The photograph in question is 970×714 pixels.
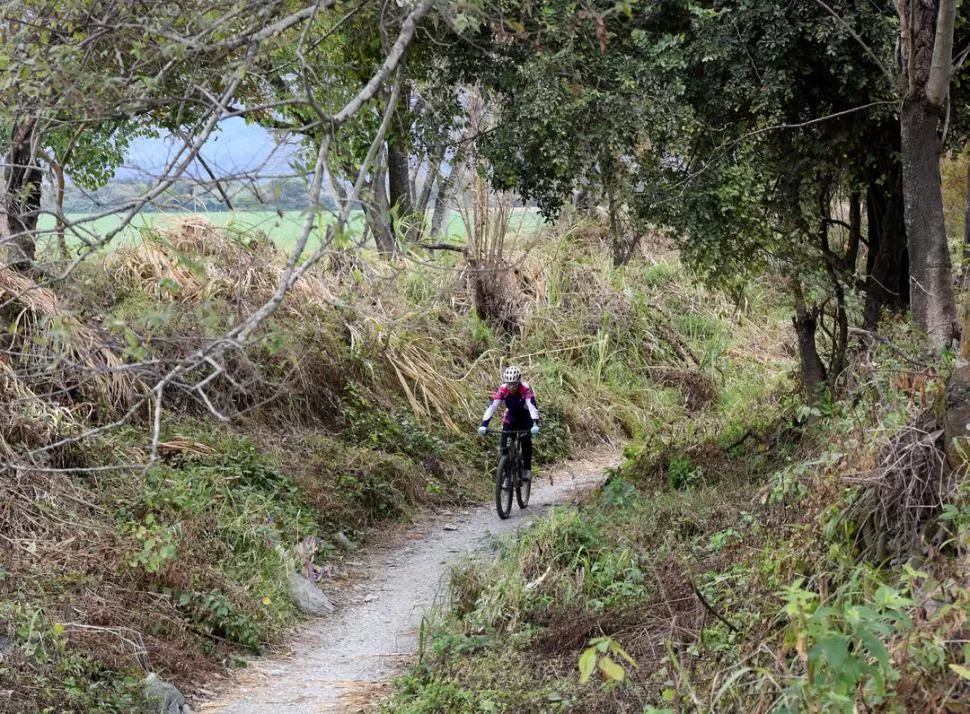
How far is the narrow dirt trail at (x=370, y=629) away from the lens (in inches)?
282

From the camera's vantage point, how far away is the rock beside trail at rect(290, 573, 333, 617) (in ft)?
29.8

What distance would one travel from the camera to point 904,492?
521cm

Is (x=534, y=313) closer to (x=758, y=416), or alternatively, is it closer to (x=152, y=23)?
(x=758, y=416)

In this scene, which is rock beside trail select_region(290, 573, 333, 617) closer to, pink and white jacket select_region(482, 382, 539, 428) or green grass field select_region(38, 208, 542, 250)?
green grass field select_region(38, 208, 542, 250)

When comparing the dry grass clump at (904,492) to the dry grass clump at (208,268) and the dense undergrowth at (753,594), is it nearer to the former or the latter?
the dense undergrowth at (753,594)

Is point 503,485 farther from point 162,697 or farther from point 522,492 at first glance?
point 162,697

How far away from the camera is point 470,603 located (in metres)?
8.30

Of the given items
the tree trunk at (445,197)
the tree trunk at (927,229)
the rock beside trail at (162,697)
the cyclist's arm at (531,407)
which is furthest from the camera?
the cyclist's arm at (531,407)

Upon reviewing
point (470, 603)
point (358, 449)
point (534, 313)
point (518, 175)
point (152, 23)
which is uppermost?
point (152, 23)

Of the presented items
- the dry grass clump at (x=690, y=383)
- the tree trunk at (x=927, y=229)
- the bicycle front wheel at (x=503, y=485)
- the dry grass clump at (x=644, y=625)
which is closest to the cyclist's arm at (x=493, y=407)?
the bicycle front wheel at (x=503, y=485)

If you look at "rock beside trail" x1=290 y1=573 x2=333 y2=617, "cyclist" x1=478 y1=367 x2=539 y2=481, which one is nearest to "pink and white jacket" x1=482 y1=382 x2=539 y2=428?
"cyclist" x1=478 y1=367 x2=539 y2=481

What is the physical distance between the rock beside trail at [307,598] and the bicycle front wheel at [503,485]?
2973mm

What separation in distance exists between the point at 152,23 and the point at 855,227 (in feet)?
23.0

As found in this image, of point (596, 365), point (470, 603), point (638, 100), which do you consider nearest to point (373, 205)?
point (470, 603)
